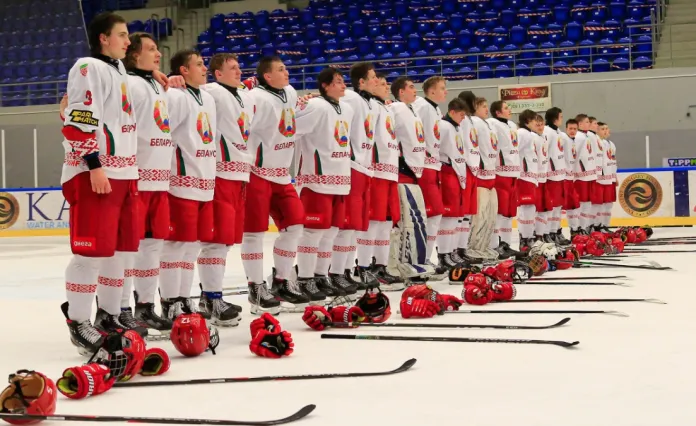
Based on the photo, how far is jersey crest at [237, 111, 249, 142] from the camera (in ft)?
19.3

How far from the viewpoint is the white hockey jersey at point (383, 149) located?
7.55 meters

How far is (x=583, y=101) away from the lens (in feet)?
58.6

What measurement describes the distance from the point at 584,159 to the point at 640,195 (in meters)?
3.76

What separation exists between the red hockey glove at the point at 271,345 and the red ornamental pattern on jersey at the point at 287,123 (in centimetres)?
227

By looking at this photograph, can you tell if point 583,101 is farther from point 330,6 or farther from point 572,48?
point 330,6

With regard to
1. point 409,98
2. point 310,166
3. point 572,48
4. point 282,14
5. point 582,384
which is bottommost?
point 582,384

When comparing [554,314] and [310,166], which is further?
[310,166]

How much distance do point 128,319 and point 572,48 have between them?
14787 mm

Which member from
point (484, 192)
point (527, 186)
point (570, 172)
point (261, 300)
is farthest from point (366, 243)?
point (570, 172)

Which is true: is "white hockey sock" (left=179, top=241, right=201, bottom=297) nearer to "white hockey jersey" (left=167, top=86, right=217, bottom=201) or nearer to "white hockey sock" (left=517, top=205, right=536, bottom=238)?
"white hockey jersey" (left=167, top=86, right=217, bottom=201)

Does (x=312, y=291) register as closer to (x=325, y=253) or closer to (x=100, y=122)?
(x=325, y=253)

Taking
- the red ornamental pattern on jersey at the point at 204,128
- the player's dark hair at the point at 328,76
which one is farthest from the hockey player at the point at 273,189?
the red ornamental pattern on jersey at the point at 204,128

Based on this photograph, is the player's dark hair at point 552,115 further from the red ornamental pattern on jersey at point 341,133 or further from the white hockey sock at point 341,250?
the red ornamental pattern on jersey at point 341,133

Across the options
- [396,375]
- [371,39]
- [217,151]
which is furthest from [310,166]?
[371,39]
